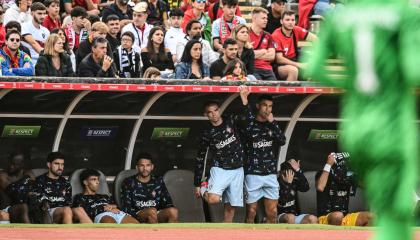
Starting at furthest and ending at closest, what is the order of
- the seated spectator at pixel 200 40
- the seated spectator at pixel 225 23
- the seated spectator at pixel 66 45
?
the seated spectator at pixel 225 23 < the seated spectator at pixel 200 40 < the seated spectator at pixel 66 45

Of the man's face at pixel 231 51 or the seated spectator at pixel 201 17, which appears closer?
the man's face at pixel 231 51

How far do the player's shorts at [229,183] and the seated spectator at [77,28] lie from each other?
110 inches

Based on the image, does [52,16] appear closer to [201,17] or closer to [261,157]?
[201,17]

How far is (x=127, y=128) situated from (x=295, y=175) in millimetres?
2516

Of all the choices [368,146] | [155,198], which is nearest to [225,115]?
[155,198]

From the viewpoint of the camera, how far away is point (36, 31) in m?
16.9

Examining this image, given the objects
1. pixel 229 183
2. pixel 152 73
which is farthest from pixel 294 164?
pixel 152 73

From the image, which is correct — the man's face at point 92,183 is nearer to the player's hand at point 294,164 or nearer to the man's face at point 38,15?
the man's face at point 38,15

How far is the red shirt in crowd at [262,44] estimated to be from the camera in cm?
1731

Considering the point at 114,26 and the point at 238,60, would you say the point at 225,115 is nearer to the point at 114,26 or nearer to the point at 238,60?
the point at 238,60

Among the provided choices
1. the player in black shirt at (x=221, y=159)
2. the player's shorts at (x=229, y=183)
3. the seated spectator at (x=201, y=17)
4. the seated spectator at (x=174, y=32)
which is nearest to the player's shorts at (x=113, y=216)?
the player in black shirt at (x=221, y=159)

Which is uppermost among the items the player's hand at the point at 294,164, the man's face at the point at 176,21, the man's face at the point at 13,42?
the man's face at the point at 176,21

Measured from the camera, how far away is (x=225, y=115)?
1689 centimetres

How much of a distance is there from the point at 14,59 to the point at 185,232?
3.54 metres
